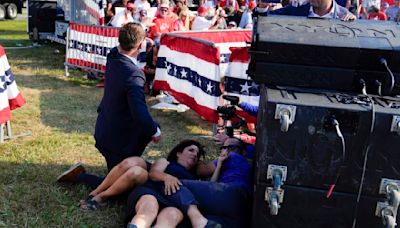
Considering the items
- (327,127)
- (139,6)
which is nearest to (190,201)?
(327,127)

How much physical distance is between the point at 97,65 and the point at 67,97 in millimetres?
1581

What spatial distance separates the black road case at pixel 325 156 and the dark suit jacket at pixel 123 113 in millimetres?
1240

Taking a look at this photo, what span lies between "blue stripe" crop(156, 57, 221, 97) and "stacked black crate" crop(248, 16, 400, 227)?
292 centimetres

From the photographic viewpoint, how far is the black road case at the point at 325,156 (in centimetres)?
278

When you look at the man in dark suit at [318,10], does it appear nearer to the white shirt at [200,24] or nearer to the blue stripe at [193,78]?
the blue stripe at [193,78]

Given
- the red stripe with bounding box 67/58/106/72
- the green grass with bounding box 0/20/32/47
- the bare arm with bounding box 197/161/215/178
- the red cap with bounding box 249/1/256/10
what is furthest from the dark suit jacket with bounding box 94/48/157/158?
the green grass with bounding box 0/20/32/47

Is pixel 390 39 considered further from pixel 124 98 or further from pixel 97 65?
pixel 97 65

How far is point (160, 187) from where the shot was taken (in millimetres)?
3770

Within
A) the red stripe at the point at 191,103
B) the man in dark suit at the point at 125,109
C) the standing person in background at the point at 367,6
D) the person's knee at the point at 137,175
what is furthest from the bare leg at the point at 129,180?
the standing person in background at the point at 367,6

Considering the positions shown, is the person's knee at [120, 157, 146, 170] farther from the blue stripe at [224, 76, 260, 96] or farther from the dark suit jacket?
the blue stripe at [224, 76, 260, 96]

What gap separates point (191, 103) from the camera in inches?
273

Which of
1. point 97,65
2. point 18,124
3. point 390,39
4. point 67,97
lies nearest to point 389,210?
point 390,39

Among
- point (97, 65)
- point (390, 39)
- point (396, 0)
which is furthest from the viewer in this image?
point (396, 0)

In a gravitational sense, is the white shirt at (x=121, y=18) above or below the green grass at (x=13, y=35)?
above
